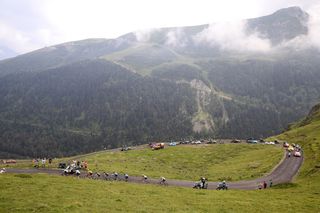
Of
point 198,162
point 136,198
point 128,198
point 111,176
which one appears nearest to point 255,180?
point 198,162

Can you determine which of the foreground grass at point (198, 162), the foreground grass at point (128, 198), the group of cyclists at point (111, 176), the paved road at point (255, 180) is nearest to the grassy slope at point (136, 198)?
the foreground grass at point (128, 198)

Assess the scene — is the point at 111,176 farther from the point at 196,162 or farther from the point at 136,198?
the point at 196,162

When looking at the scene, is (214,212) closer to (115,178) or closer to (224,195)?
(224,195)

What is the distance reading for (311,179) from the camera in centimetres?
7356

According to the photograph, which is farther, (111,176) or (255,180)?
(111,176)

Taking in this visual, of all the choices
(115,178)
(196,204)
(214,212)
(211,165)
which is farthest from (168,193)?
(211,165)

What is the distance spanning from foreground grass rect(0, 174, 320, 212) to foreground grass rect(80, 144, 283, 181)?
24.5 meters

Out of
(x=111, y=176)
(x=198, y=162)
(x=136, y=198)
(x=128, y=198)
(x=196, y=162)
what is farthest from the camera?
(x=198, y=162)

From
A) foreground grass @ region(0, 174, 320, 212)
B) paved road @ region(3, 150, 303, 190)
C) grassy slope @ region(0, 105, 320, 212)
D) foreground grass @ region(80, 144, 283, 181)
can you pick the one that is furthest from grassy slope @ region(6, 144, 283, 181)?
foreground grass @ region(0, 174, 320, 212)

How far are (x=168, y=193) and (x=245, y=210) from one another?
15.8 meters

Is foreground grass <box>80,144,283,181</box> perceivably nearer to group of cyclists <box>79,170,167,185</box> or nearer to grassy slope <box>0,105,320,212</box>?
group of cyclists <box>79,170,167,185</box>

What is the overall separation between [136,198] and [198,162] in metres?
62.5

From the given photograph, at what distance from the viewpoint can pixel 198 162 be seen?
114 m

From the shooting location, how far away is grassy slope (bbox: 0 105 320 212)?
46.3m
